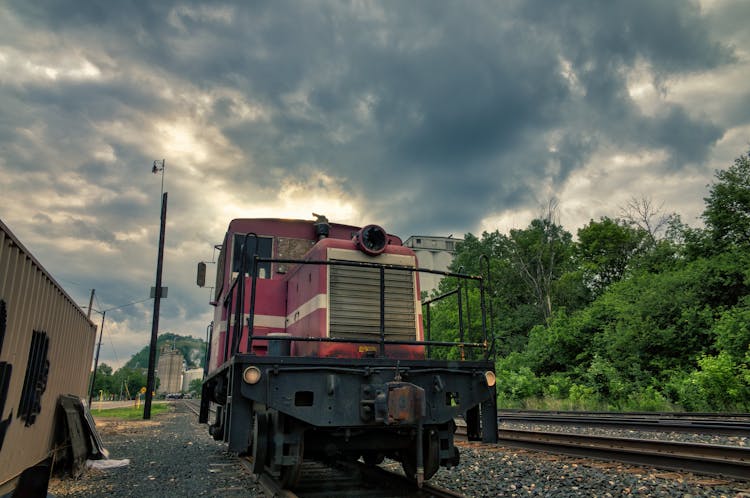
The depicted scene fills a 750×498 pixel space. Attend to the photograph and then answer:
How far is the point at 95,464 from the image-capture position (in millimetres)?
6898

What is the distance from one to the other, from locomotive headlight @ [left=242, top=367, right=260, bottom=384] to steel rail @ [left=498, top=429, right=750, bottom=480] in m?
4.83

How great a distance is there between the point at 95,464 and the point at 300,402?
14.8ft

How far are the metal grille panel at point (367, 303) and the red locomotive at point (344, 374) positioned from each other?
0.01 metres

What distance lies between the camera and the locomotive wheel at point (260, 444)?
162 inches

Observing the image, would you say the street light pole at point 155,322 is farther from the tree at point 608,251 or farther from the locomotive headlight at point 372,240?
the tree at point 608,251

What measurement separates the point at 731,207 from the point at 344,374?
63.2ft

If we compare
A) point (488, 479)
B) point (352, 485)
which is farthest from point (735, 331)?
point (352, 485)

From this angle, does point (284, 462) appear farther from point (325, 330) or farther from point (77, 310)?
point (77, 310)

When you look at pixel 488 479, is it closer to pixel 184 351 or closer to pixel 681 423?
pixel 681 423

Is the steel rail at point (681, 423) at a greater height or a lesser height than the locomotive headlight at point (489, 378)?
lesser

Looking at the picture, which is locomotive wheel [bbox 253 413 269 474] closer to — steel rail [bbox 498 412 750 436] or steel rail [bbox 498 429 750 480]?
steel rail [bbox 498 429 750 480]

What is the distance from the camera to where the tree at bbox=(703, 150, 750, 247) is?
17328 mm

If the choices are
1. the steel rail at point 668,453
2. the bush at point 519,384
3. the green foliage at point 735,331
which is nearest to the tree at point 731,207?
the green foliage at point 735,331

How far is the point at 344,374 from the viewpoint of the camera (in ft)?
14.0
